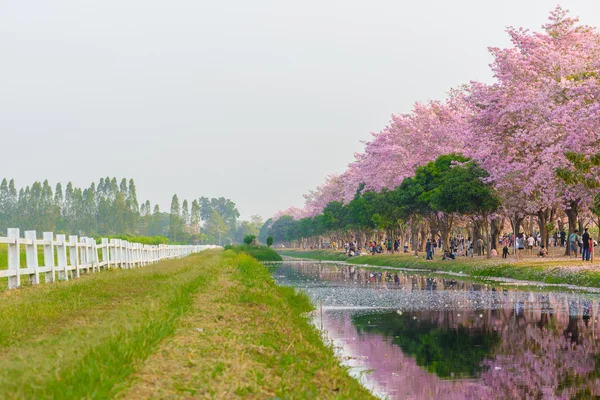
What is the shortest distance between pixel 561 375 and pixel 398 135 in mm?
58077

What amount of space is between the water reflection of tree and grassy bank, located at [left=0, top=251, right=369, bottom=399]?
7.11ft

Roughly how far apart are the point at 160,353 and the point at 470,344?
27.7 feet

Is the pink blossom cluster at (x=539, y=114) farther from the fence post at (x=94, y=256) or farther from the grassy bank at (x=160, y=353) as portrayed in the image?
the grassy bank at (x=160, y=353)

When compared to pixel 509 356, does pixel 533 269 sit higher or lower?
higher

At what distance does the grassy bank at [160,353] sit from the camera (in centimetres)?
658

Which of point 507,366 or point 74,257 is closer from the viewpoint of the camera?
point 507,366

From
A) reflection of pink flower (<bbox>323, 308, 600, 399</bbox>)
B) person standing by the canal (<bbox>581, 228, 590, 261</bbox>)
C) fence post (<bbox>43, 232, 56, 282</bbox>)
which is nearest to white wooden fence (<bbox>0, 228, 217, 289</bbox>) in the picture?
fence post (<bbox>43, 232, 56, 282</bbox>)

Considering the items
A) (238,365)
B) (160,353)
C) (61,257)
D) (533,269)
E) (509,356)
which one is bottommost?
(509,356)

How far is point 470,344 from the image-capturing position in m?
15.0

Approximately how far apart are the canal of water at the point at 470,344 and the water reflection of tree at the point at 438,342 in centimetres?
2

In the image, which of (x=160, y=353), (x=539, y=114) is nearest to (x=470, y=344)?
(x=160, y=353)

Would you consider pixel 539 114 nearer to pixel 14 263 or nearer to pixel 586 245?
pixel 586 245

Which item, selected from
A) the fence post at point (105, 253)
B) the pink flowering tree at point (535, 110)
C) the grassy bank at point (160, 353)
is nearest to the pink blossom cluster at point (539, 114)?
the pink flowering tree at point (535, 110)

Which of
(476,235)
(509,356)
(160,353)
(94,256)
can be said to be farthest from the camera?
(476,235)
